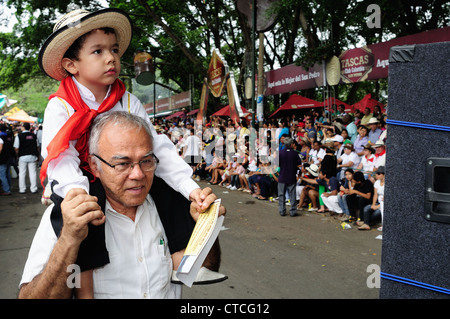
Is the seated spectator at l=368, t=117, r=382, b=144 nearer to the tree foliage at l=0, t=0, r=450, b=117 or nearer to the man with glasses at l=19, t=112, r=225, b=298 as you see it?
the tree foliage at l=0, t=0, r=450, b=117

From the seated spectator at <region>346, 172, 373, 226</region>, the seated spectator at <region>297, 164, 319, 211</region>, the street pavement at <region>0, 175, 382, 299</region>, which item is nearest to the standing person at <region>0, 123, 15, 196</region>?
the street pavement at <region>0, 175, 382, 299</region>

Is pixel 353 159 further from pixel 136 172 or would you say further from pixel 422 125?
pixel 136 172

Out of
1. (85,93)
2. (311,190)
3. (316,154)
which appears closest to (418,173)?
(85,93)

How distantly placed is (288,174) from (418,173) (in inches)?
329

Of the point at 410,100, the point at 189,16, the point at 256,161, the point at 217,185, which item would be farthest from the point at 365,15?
the point at 189,16

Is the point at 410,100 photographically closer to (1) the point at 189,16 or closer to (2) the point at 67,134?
(2) the point at 67,134

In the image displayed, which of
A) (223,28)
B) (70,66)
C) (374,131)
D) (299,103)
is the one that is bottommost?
(374,131)

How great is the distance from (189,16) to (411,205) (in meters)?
23.6

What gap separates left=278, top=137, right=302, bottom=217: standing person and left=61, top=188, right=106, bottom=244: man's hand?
27.7 feet

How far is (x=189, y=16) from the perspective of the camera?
76.7 ft

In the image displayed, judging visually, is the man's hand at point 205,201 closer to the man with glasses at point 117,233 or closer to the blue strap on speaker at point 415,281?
the man with glasses at point 117,233

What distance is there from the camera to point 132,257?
5.72 feet

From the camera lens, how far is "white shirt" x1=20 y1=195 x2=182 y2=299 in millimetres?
1683

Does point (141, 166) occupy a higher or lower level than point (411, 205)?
higher
